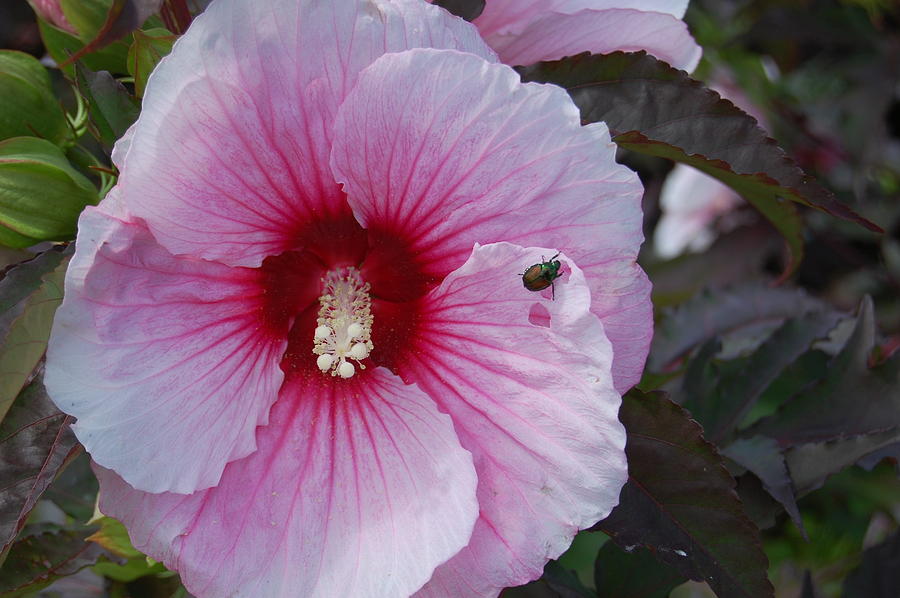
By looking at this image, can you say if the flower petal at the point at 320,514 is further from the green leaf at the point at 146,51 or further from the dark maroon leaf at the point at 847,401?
the dark maroon leaf at the point at 847,401

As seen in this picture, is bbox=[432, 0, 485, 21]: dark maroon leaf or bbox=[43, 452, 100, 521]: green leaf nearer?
bbox=[432, 0, 485, 21]: dark maroon leaf

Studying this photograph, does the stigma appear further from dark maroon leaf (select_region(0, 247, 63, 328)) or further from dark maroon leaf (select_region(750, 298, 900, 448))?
dark maroon leaf (select_region(750, 298, 900, 448))

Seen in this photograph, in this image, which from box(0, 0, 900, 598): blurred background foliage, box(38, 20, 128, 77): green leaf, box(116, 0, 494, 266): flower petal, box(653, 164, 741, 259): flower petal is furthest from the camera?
box(653, 164, 741, 259): flower petal

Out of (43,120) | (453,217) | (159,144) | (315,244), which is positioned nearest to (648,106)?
(453,217)

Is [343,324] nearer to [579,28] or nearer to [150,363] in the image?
[150,363]

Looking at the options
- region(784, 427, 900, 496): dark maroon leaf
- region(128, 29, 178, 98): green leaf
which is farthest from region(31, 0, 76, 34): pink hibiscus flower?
region(784, 427, 900, 496): dark maroon leaf

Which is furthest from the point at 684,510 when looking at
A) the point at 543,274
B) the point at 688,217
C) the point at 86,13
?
the point at 688,217
